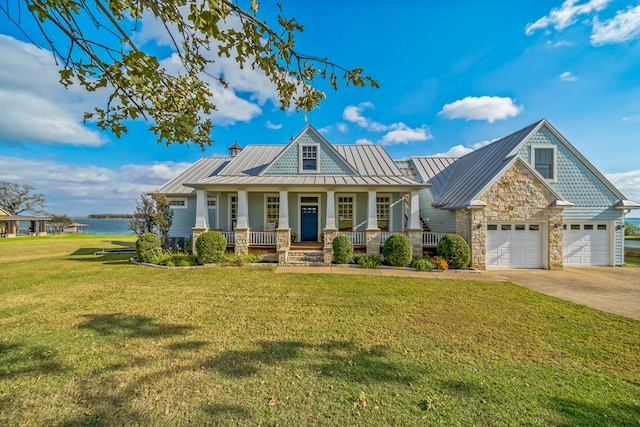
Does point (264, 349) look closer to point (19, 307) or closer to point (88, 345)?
point (88, 345)

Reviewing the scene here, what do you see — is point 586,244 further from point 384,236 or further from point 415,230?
point 384,236

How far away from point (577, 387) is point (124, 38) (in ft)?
22.9

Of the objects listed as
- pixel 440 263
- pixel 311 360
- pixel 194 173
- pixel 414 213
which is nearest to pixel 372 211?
pixel 414 213

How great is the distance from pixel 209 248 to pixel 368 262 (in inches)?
273

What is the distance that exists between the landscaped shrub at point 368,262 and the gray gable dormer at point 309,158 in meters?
4.79

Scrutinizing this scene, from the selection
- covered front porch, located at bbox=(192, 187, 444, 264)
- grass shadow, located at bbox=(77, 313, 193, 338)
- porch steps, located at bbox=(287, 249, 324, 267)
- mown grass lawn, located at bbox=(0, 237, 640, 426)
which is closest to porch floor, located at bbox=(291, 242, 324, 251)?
covered front porch, located at bbox=(192, 187, 444, 264)

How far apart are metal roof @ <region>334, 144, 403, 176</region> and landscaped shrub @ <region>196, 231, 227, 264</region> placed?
7865 millimetres

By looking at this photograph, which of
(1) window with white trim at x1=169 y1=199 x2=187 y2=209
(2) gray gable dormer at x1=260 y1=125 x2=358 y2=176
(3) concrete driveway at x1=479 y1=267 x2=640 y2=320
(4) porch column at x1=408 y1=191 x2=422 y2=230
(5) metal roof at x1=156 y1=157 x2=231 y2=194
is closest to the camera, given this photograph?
(3) concrete driveway at x1=479 y1=267 x2=640 y2=320

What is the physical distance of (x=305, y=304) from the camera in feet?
20.7

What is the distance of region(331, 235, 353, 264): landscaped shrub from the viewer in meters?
11.2

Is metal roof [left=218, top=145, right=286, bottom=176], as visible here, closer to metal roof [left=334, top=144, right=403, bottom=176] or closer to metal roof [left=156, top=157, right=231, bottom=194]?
metal roof [left=156, top=157, right=231, bottom=194]

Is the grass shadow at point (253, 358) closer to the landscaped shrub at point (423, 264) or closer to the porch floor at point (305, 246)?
the landscaped shrub at point (423, 264)

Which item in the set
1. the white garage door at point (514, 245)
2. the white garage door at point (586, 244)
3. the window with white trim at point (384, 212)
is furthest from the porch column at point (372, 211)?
the white garage door at point (586, 244)

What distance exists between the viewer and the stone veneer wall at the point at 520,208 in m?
11.1
